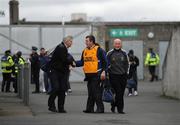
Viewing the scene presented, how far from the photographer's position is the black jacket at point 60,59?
54.7ft

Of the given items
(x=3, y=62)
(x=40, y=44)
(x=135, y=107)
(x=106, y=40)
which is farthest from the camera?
(x=106, y=40)

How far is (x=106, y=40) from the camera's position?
43.0 metres

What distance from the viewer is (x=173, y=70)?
77.8ft

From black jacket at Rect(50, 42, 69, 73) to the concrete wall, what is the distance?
274 inches

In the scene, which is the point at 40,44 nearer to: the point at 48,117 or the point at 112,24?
the point at 112,24

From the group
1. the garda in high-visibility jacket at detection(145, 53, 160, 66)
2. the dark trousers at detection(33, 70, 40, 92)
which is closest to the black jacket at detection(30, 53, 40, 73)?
the dark trousers at detection(33, 70, 40, 92)

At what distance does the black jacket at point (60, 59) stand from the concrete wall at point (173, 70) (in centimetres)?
697

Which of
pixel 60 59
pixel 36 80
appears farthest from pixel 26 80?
pixel 36 80

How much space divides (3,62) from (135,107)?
353 inches

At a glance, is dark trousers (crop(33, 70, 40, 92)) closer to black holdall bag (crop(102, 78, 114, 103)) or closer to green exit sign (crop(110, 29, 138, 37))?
black holdall bag (crop(102, 78, 114, 103))

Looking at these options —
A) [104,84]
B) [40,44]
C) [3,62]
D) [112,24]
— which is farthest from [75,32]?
[104,84]

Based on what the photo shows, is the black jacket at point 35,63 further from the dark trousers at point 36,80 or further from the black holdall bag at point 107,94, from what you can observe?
the black holdall bag at point 107,94

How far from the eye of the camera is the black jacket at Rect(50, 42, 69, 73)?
1669 cm

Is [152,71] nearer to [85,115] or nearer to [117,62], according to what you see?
[117,62]
